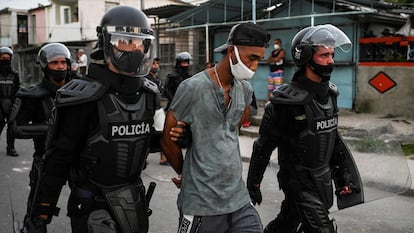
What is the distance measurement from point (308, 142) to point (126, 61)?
140 centimetres

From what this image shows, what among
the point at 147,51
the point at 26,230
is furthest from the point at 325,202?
the point at 26,230

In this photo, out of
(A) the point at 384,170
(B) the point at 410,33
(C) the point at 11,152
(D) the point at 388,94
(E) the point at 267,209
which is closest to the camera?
(A) the point at 384,170

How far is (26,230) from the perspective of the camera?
2.71 meters

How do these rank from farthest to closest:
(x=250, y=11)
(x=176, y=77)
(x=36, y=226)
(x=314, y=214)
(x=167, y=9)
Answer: (x=167, y=9) < (x=250, y=11) < (x=176, y=77) < (x=314, y=214) < (x=36, y=226)

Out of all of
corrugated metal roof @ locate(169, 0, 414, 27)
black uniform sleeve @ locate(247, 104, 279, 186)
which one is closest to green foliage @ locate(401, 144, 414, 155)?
corrugated metal roof @ locate(169, 0, 414, 27)

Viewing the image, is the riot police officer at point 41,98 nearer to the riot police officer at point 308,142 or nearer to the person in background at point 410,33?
the riot police officer at point 308,142

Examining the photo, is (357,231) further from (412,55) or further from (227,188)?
(412,55)

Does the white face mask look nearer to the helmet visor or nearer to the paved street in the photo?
the helmet visor

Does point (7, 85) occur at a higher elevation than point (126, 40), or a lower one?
lower

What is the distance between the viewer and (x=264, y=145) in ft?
11.7

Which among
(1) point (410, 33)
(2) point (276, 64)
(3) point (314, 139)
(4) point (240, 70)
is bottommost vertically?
(3) point (314, 139)

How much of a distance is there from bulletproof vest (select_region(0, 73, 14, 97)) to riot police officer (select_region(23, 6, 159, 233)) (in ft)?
20.3

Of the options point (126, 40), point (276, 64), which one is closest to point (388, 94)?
point (276, 64)

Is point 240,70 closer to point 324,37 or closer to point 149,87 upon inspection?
point 149,87
